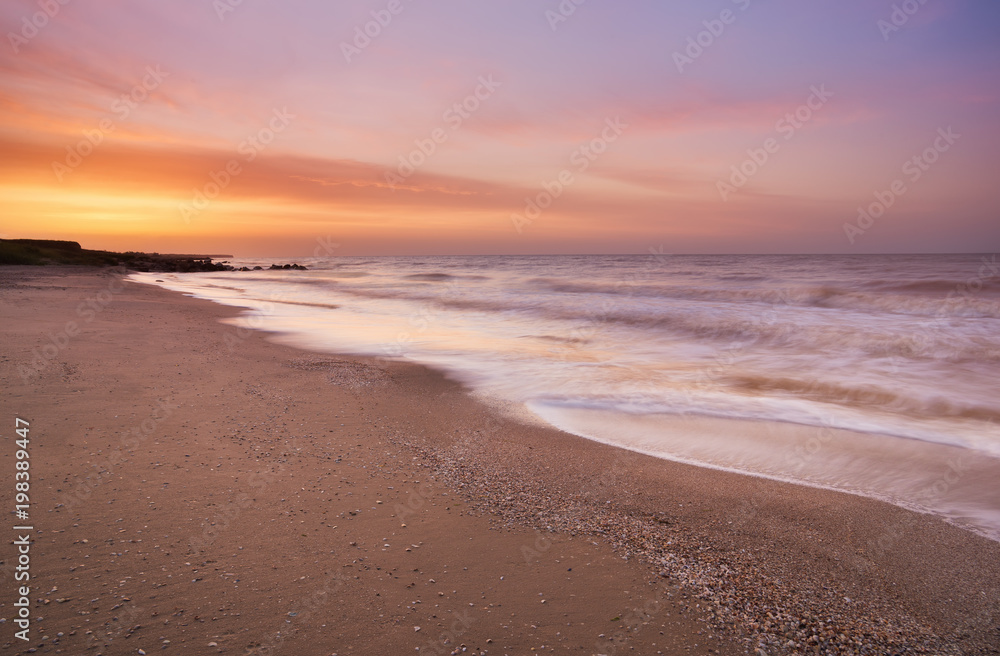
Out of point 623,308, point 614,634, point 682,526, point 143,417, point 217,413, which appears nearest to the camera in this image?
point 614,634

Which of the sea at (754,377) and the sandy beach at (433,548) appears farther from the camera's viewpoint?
the sea at (754,377)

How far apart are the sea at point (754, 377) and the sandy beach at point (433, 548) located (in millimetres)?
863

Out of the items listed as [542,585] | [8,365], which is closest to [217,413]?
[8,365]

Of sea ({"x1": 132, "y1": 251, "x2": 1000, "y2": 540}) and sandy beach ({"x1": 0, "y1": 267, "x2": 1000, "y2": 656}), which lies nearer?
sandy beach ({"x1": 0, "y1": 267, "x2": 1000, "y2": 656})

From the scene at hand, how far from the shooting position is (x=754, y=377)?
9883 millimetres

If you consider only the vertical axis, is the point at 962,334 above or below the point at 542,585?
above

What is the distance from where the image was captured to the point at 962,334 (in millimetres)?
14273

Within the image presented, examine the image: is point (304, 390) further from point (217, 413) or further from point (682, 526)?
point (682, 526)

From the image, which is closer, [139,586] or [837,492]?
[139,586]

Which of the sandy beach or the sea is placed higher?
the sea

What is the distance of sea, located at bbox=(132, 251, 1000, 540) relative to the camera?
17.9ft

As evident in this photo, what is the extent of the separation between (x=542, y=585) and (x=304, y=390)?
16.7 feet

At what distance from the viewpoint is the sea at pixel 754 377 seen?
5.45 m

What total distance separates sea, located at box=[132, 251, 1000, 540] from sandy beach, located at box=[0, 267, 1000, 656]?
86cm
